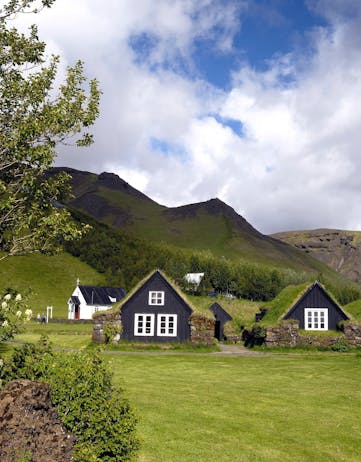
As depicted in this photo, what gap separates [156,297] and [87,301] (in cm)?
6453

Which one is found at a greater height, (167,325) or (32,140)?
(32,140)

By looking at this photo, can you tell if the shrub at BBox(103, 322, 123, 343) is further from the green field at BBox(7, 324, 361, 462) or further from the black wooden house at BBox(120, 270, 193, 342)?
the green field at BBox(7, 324, 361, 462)

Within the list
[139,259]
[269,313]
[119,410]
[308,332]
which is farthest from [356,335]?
[139,259]

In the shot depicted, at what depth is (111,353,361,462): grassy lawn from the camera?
39.0 ft

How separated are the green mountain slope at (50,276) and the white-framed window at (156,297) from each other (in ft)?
262

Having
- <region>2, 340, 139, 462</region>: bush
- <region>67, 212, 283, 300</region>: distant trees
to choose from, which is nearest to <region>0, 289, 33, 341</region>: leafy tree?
<region>2, 340, 139, 462</region>: bush

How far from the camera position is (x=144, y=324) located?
43.7m

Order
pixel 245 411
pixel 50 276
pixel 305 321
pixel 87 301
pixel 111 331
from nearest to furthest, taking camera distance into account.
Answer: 1. pixel 245 411
2. pixel 111 331
3. pixel 305 321
4. pixel 87 301
5. pixel 50 276

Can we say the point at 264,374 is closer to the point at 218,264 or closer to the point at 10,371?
the point at 10,371

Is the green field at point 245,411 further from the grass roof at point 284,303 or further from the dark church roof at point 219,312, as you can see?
the dark church roof at point 219,312

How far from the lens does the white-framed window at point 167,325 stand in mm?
43438

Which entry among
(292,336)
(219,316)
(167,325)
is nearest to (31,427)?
(167,325)

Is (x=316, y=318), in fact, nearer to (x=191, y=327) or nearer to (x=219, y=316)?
(x=191, y=327)

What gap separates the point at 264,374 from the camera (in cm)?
2605
